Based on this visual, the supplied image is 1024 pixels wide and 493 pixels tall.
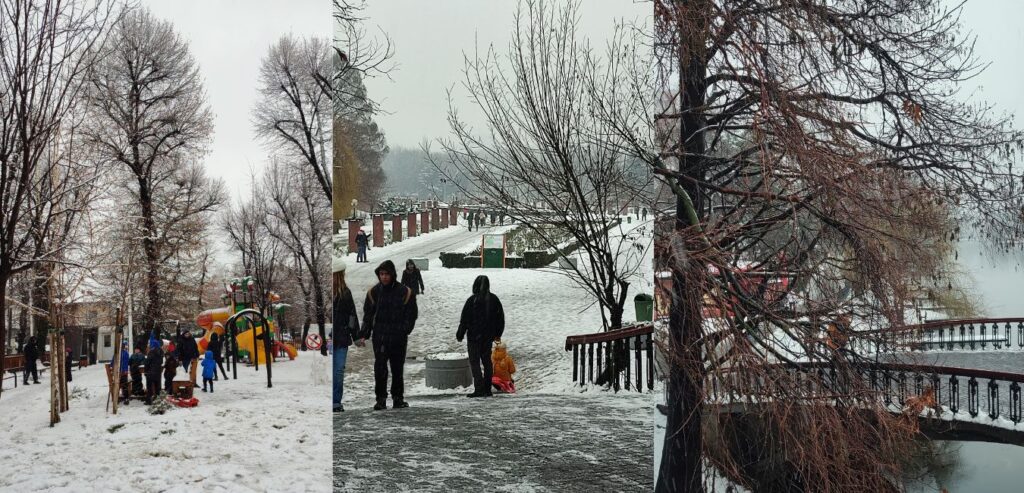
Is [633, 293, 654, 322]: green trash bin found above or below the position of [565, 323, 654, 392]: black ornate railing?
above

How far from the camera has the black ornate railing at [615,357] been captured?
4246 mm

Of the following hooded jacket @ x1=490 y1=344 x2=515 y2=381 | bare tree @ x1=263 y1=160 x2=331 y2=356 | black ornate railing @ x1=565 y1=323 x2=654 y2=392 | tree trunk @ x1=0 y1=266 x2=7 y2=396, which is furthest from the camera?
bare tree @ x1=263 y1=160 x2=331 y2=356

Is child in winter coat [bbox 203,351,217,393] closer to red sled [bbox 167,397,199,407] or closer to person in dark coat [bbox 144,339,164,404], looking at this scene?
red sled [bbox 167,397,199,407]

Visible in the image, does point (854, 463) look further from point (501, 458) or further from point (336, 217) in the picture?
point (336, 217)

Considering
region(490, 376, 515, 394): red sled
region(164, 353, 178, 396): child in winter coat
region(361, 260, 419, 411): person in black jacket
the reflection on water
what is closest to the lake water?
the reflection on water

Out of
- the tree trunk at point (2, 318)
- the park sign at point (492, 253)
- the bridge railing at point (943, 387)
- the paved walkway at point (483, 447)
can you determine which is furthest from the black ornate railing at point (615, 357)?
the tree trunk at point (2, 318)

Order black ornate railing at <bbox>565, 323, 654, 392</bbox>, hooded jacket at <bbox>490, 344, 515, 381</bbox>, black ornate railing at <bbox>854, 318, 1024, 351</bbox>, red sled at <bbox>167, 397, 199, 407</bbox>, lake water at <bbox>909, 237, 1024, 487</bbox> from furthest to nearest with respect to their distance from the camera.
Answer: red sled at <bbox>167, 397, 199, 407</bbox> → black ornate railing at <bbox>854, 318, 1024, 351</bbox> → lake water at <bbox>909, 237, 1024, 487</bbox> → black ornate railing at <bbox>565, 323, 654, 392</bbox> → hooded jacket at <bbox>490, 344, 515, 381</bbox>

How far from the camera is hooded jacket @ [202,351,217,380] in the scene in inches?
271

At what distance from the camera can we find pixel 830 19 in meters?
5.65

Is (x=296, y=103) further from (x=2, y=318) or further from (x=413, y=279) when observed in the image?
(x=413, y=279)

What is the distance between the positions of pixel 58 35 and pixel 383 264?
12.0 ft

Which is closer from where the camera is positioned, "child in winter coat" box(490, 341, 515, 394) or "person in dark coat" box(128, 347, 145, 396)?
"child in winter coat" box(490, 341, 515, 394)

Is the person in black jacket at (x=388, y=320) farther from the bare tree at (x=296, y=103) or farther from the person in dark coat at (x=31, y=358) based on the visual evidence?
the bare tree at (x=296, y=103)

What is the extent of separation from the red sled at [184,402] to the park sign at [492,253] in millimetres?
3526
